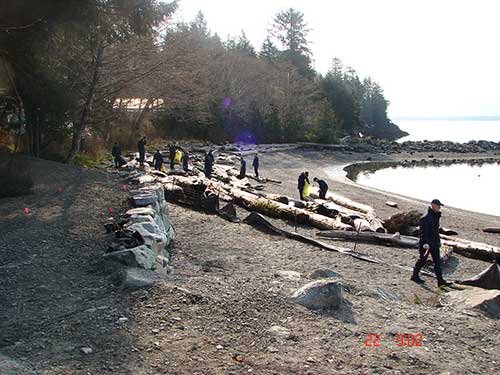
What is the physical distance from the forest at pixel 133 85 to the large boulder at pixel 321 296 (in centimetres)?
878

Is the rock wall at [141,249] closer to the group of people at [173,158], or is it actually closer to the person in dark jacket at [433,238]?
the person in dark jacket at [433,238]

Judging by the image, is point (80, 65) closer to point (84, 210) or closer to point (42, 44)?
point (42, 44)

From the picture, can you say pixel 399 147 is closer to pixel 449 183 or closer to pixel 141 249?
pixel 449 183

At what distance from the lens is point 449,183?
127ft

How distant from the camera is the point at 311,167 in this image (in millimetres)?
44562

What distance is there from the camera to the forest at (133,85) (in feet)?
39.5

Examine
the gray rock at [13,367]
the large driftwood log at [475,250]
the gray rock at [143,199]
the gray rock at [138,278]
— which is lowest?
the large driftwood log at [475,250]

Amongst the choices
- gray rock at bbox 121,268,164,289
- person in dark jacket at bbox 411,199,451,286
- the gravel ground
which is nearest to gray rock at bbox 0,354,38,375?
the gravel ground

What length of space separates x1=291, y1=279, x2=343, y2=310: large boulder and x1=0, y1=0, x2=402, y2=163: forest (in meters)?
8.78

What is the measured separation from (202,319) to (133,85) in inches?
955

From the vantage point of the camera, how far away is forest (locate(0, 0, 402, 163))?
12047mm

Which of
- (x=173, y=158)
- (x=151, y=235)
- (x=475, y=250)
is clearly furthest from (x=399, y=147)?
(x=151, y=235)

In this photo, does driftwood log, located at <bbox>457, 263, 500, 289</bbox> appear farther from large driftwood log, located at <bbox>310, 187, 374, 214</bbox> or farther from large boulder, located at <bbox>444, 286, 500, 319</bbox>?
large driftwood log, located at <bbox>310, 187, 374, 214</bbox>

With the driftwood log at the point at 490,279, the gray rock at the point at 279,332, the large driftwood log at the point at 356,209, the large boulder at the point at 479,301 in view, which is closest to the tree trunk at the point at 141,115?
the large driftwood log at the point at 356,209
